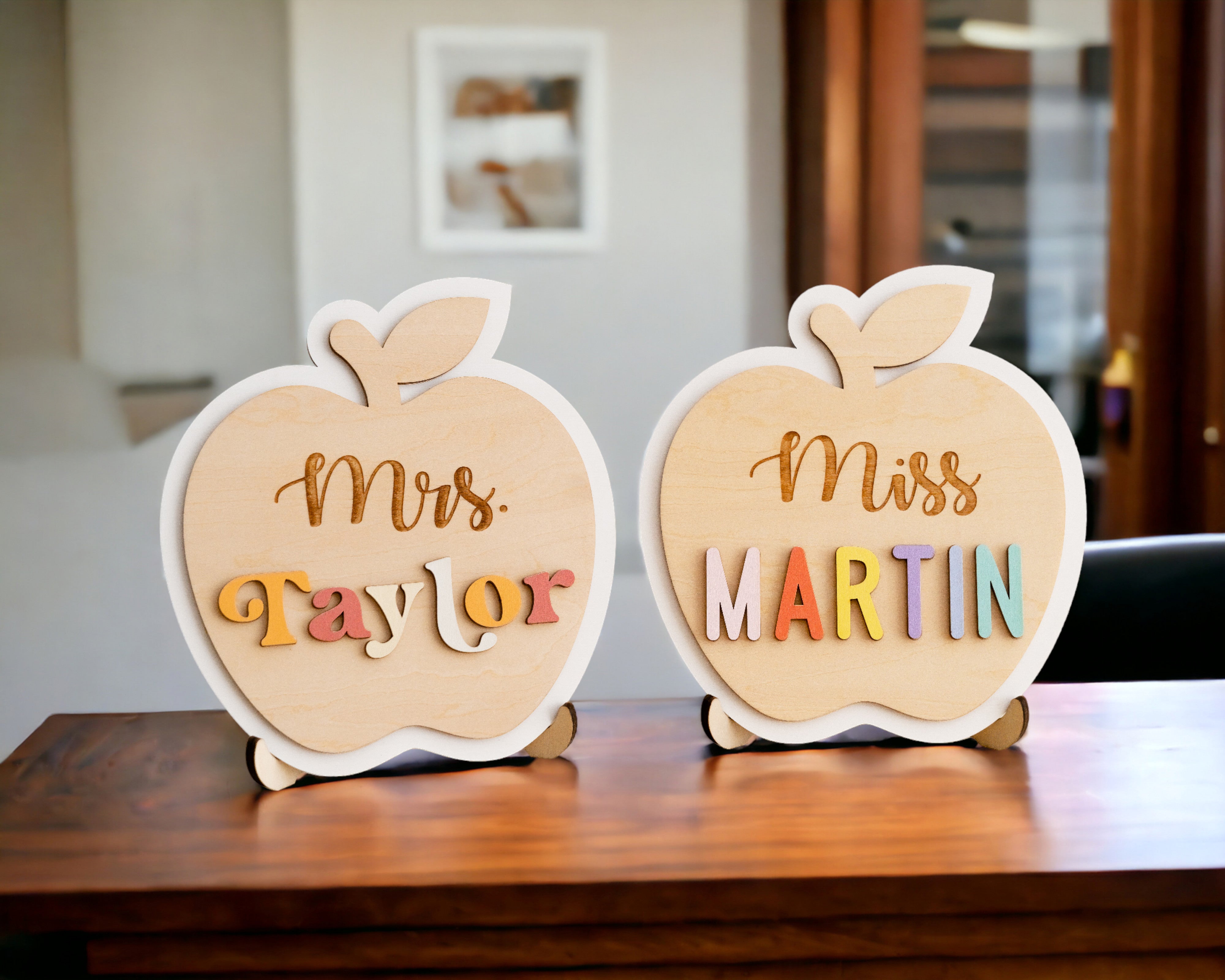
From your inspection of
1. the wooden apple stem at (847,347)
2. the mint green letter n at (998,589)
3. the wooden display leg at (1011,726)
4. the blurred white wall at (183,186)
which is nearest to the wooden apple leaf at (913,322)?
the wooden apple stem at (847,347)

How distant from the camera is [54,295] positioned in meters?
1.89

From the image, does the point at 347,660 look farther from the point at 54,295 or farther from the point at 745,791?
the point at 54,295

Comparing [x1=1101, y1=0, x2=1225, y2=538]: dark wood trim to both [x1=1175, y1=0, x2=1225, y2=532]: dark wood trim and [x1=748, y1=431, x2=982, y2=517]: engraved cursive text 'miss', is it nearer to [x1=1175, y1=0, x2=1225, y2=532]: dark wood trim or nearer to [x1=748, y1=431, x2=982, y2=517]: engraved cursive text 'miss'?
[x1=1175, y1=0, x2=1225, y2=532]: dark wood trim

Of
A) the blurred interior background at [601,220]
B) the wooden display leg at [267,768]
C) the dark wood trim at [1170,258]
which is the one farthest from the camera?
the dark wood trim at [1170,258]

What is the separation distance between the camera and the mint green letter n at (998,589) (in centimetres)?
70

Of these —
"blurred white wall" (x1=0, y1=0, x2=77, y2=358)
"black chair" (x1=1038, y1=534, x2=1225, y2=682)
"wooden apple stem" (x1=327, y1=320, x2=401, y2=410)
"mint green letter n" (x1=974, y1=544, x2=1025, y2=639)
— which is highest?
"blurred white wall" (x1=0, y1=0, x2=77, y2=358)

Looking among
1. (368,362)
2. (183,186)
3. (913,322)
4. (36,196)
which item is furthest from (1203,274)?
(36,196)

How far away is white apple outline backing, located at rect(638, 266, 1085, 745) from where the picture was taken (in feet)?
2.30

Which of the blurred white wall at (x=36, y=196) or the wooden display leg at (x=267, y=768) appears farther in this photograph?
the blurred white wall at (x=36, y=196)

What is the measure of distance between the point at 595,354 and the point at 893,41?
34.6 inches

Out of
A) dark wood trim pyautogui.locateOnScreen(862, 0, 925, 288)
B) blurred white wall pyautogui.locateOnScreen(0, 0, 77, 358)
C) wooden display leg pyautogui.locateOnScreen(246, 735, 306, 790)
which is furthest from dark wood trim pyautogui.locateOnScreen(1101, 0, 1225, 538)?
blurred white wall pyautogui.locateOnScreen(0, 0, 77, 358)

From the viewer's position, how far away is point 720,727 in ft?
2.33

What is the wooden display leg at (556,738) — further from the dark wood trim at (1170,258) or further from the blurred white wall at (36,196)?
the dark wood trim at (1170,258)

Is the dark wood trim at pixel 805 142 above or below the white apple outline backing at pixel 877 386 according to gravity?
above
